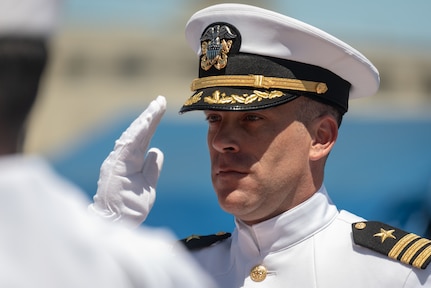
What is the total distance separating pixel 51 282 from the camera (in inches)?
41.8

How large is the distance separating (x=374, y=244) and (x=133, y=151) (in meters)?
0.65

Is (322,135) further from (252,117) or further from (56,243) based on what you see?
(56,243)

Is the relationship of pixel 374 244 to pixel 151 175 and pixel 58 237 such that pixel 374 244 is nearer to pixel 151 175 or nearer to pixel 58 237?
pixel 151 175

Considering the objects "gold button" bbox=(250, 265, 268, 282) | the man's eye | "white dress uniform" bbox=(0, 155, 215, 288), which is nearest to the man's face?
the man's eye

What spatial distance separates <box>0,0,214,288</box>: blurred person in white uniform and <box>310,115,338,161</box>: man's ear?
4.67 ft

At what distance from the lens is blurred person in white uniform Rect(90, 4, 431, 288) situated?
242 centimetres

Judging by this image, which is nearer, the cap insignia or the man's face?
the man's face

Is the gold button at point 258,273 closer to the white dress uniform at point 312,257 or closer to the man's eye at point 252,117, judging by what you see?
the white dress uniform at point 312,257

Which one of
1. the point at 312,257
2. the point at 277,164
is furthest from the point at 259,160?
the point at 312,257

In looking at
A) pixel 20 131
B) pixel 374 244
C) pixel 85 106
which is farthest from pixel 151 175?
pixel 85 106

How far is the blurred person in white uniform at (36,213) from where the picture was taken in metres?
1.06

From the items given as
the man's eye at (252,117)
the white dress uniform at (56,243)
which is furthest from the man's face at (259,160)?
the white dress uniform at (56,243)

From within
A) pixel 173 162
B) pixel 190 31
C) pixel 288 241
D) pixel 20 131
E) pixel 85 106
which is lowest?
pixel 85 106

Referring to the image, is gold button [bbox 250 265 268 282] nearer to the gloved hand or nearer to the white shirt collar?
the white shirt collar
